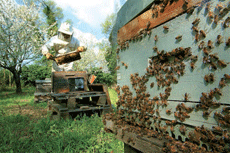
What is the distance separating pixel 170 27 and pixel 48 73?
1446 centimetres

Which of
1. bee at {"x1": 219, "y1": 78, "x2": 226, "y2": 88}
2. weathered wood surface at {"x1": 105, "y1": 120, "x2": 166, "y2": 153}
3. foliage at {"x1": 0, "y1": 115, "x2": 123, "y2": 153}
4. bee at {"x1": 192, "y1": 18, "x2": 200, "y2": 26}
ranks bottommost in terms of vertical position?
foliage at {"x1": 0, "y1": 115, "x2": 123, "y2": 153}

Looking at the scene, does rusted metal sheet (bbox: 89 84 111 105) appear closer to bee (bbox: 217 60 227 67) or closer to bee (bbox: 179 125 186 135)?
bee (bbox: 179 125 186 135)

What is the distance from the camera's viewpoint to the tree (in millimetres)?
9656

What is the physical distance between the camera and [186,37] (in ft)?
3.81

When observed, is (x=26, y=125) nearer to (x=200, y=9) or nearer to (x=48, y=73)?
(x=200, y=9)

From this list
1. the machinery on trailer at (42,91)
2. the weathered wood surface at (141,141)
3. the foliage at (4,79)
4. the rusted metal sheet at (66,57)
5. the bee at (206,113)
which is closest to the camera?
the bee at (206,113)

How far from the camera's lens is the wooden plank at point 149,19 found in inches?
46.3

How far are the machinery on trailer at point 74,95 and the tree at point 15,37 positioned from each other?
721 cm

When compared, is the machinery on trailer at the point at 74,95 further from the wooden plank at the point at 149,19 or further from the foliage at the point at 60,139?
the wooden plank at the point at 149,19

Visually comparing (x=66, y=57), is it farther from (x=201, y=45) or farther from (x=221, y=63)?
(x=221, y=63)

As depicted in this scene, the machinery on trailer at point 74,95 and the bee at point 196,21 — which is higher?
the bee at point 196,21

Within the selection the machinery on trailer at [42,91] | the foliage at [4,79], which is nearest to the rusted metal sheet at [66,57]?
the machinery on trailer at [42,91]

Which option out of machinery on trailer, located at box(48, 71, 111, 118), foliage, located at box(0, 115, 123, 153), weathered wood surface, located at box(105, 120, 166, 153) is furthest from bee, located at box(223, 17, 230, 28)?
machinery on trailer, located at box(48, 71, 111, 118)

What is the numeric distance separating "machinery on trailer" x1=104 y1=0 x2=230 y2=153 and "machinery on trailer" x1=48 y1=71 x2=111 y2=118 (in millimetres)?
2235
